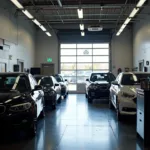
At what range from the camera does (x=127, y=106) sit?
24.6ft

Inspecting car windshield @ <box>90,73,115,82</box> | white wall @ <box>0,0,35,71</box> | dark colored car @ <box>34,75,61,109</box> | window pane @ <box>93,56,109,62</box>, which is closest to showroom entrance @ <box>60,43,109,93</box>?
window pane @ <box>93,56,109,62</box>

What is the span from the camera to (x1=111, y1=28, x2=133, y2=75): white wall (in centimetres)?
2219

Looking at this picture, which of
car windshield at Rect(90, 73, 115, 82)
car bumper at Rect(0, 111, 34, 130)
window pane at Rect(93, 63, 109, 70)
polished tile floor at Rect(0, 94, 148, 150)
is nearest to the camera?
polished tile floor at Rect(0, 94, 148, 150)

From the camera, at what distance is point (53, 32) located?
22609mm

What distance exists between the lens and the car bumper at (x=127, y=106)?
7479 mm

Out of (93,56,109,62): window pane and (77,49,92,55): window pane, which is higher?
(77,49,92,55): window pane

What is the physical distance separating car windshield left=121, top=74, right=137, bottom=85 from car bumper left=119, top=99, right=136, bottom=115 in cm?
139

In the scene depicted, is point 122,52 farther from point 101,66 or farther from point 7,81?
point 7,81

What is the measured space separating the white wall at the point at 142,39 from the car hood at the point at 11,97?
11790mm

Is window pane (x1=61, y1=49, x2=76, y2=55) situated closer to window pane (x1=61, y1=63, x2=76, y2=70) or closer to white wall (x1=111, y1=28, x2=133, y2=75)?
window pane (x1=61, y1=63, x2=76, y2=70)

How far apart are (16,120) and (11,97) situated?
0.52 m

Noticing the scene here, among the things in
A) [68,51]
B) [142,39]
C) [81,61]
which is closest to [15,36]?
[68,51]

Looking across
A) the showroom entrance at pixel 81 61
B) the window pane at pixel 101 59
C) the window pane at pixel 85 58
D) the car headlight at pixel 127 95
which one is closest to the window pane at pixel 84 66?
the showroom entrance at pixel 81 61

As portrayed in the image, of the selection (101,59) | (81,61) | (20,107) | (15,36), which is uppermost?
(15,36)
